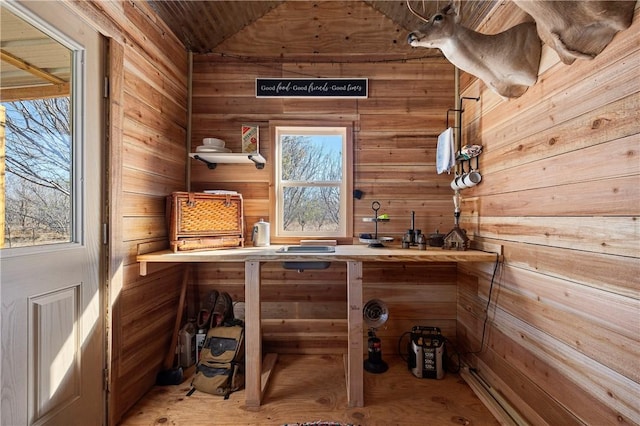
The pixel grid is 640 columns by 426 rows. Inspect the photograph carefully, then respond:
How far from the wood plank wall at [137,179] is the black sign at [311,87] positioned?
0.74 meters

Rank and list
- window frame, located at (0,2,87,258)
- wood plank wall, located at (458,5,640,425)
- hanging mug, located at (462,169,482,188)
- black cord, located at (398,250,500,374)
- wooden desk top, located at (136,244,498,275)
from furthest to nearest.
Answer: hanging mug, located at (462,169,482,188), black cord, located at (398,250,500,374), wooden desk top, located at (136,244,498,275), window frame, located at (0,2,87,258), wood plank wall, located at (458,5,640,425)

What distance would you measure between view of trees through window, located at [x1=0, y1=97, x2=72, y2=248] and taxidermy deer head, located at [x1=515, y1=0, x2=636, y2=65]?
2218mm

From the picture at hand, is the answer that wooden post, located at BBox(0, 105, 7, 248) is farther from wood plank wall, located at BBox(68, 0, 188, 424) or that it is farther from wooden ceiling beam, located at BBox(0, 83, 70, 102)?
wood plank wall, located at BBox(68, 0, 188, 424)

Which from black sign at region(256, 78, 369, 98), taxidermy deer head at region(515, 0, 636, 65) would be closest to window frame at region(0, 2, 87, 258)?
black sign at region(256, 78, 369, 98)

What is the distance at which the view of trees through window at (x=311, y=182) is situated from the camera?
2.40 metres

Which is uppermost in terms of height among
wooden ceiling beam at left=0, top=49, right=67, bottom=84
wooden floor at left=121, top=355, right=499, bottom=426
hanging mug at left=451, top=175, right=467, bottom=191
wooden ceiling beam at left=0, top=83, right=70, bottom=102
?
wooden ceiling beam at left=0, top=49, right=67, bottom=84

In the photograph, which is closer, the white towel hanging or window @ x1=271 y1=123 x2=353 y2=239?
the white towel hanging

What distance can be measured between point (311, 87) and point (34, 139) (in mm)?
1851

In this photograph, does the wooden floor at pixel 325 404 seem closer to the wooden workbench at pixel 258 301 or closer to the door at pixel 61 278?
the wooden workbench at pixel 258 301

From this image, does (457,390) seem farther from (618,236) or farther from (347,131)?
(347,131)

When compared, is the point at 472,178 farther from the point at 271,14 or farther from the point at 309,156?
the point at 271,14

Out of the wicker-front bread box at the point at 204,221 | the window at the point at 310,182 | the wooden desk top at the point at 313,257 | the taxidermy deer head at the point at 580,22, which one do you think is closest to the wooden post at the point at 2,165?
the wooden desk top at the point at 313,257

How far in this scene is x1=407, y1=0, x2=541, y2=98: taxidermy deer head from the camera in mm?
1373

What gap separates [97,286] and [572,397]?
8.03 ft
